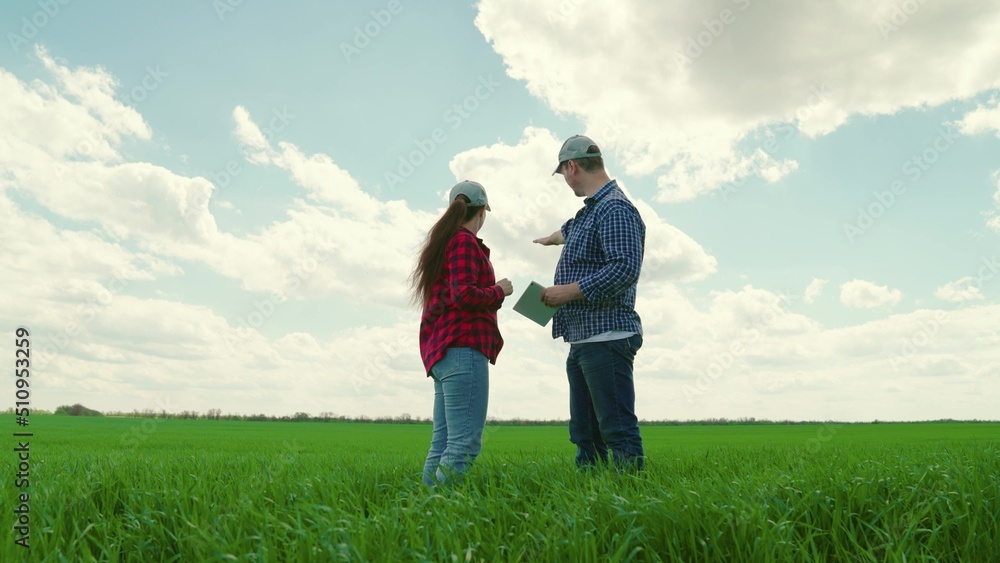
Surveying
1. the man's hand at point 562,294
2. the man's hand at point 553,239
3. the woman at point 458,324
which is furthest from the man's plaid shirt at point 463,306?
the man's hand at point 553,239

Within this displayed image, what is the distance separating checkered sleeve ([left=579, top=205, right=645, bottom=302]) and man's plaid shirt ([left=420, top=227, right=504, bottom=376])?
0.67 m

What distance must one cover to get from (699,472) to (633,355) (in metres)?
1.75

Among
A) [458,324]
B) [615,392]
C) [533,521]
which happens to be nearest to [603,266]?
[615,392]

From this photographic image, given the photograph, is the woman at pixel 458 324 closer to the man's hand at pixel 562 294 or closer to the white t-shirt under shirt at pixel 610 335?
the man's hand at pixel 562 294

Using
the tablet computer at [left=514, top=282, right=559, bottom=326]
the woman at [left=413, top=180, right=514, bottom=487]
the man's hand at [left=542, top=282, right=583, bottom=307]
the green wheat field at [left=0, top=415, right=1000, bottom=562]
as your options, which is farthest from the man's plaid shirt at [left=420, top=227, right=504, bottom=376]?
the green wheat field at [left=0, top=415, right=1000, bottom=562]

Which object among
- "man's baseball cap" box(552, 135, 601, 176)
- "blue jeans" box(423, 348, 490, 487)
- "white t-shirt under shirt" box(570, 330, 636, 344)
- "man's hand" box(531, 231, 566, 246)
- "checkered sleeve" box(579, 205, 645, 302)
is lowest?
"blue jeans" box(423, 348, 490, 487)

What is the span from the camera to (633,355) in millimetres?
4531

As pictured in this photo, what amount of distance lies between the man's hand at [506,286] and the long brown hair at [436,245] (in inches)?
16.6

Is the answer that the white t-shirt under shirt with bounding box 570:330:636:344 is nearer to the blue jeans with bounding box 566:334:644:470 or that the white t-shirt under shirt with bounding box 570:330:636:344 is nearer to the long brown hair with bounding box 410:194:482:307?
the blue jeans with bounding box 566:334:644:470

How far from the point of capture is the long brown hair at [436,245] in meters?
4.39

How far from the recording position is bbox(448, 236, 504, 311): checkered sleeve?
4.19 m

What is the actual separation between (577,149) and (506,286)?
1236 millimetres

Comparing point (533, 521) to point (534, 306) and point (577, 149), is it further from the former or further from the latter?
point (577, 149)

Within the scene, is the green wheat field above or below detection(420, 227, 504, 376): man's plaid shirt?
below
